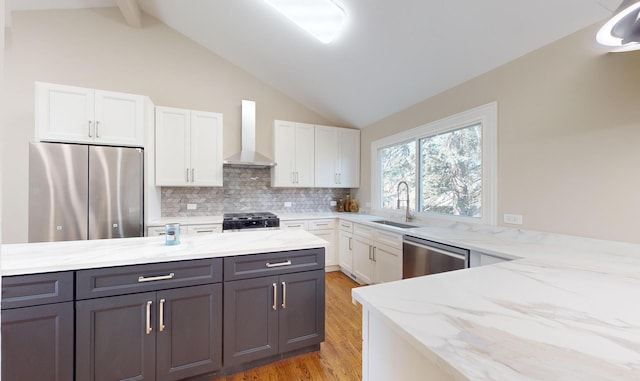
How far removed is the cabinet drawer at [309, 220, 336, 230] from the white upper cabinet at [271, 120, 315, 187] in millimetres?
649

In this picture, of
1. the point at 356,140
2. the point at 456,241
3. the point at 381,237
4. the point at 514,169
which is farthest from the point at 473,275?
the point at 356,140

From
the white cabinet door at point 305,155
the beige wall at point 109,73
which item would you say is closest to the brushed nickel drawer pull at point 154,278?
the white cabinet door at point 305,155

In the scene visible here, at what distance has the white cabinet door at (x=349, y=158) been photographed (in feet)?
14.5

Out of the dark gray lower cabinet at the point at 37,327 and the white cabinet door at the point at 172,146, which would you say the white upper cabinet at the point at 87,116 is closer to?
the white cabinet door at the point at 172,146

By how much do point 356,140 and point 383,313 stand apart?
3899 mm

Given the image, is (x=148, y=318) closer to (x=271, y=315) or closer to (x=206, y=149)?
(x=271, y=315)

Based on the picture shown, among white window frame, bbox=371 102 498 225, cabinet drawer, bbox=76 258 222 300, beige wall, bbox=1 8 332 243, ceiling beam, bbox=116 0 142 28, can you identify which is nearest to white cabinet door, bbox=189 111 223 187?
beige wall, bbox=1 8 332 243

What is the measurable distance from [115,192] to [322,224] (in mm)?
2580

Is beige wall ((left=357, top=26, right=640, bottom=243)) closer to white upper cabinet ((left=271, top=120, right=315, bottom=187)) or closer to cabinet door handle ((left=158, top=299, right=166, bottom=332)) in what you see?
white upper cabinet ((left=271, top=120, right=315, bottom=187))

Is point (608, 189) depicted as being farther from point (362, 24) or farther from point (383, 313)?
point (362, 24)

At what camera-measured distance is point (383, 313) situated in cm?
85

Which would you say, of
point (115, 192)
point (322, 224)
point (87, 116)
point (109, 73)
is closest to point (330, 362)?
point (322, 224)

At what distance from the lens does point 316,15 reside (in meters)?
2.65

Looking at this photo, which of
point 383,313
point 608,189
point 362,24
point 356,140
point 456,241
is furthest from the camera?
point 356,140
